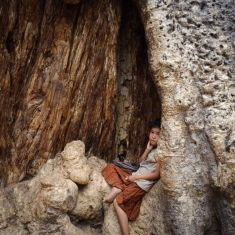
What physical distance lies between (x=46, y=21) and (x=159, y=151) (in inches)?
64.4

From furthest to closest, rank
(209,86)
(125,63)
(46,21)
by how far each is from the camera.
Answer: (125,63)
(46,21)
(209,86)

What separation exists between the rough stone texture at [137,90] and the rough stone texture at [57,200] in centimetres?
4

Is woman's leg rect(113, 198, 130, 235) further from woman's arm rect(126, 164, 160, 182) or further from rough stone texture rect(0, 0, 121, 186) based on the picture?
rough stone texture rect(0, 0, 121, 186)

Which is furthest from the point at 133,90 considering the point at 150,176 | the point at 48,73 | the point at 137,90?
the point at 150,176

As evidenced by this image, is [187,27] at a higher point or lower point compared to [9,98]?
higher

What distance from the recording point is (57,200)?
9.44 ft

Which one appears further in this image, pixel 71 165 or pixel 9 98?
pixel 9 98

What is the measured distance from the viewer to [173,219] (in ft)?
9.02

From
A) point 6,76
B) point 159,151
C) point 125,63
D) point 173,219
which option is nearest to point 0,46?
point 6,76

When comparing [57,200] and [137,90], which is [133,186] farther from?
[137,90]

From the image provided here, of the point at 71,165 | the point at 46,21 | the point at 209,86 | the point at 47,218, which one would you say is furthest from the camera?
the point at 46,21

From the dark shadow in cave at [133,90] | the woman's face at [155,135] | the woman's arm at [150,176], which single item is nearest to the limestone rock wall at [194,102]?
the woman's arm at [150,176]

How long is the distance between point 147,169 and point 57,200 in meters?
0.81

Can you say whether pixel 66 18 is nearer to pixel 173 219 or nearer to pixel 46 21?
pixel 46 21
